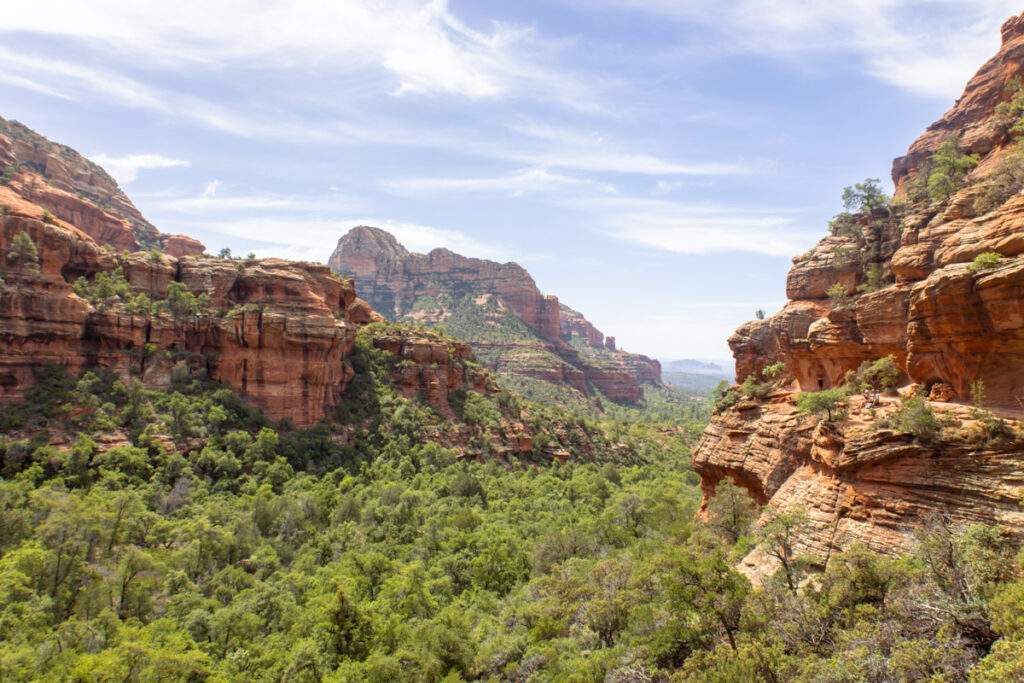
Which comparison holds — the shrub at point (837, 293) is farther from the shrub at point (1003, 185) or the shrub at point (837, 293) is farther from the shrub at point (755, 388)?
the shrub at point (1003, 185)

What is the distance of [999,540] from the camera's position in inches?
554

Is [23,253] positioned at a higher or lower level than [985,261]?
higher

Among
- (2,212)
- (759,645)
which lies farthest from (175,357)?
(759,645)

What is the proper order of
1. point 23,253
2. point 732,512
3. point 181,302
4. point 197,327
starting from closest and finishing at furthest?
point 732,512 → point 23,253 → point 181,302 → point 197,327

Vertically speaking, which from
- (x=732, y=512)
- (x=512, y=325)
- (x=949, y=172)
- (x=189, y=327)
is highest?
(x=949, y=172)

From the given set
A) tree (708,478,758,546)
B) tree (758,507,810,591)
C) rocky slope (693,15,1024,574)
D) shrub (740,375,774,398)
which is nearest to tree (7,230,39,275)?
rocky slope (693,15,1024,574)

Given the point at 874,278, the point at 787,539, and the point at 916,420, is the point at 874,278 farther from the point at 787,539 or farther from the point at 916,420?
the point at 787,539

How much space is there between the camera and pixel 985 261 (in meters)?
17.3

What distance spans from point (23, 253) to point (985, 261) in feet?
217

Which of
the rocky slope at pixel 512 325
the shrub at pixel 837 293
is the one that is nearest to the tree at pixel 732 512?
the shrub at pixel 837 293

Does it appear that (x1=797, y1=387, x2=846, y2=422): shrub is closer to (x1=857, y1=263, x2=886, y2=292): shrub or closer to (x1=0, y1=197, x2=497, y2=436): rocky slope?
(x1=857, y1=263, x2=886, y2=292): shrub

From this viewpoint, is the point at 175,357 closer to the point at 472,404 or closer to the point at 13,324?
the point at 13,324

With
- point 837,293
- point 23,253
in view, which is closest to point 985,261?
point 837,293

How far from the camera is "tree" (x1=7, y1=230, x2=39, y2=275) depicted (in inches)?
1689
